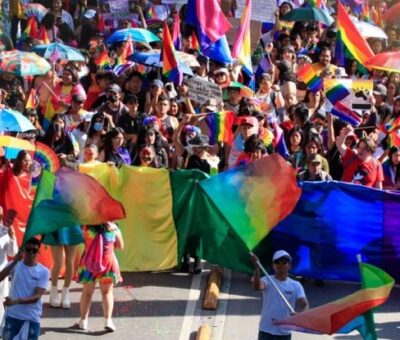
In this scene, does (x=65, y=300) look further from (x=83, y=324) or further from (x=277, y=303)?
(x=277, y=303)

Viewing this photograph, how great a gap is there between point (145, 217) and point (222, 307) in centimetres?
163

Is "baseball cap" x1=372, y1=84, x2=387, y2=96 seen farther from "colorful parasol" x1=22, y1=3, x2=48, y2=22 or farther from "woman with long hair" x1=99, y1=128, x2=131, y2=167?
"colorful parasol" x1=22, y1=3, x2=48, y2=22

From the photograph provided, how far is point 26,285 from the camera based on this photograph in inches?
425

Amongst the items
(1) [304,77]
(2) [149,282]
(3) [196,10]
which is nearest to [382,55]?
(1) [304,77]

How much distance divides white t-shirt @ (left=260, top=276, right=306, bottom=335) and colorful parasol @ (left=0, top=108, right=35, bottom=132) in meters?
5.05

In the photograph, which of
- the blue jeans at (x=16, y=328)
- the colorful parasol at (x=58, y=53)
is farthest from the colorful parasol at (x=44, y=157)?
the colorful parasol at (x=58, y=53)

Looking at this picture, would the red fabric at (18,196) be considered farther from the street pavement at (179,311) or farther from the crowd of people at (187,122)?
the street pavement at (179,311)

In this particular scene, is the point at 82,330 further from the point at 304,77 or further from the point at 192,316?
the point at 304,77

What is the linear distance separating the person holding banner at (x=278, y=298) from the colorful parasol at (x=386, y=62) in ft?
25.1

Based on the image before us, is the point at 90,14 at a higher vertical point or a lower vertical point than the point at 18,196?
higher

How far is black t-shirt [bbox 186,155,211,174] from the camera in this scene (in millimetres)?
14445

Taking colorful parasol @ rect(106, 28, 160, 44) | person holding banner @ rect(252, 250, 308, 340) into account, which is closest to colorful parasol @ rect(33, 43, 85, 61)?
colorful parasol @ rect(106, 28, 160, 44)

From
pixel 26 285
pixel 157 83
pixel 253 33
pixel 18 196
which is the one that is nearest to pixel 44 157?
pixel 18 196

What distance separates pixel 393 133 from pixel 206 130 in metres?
2.38
